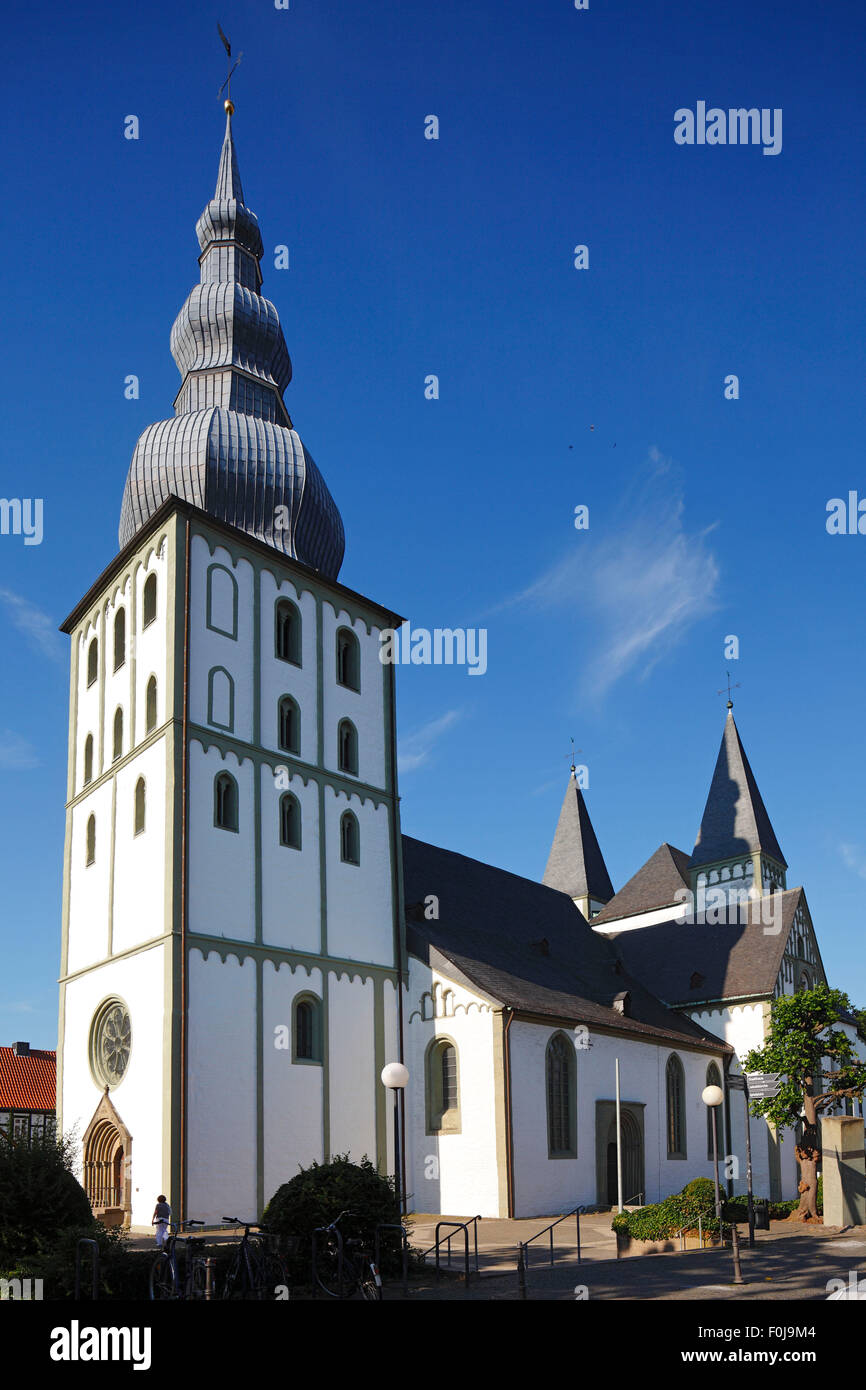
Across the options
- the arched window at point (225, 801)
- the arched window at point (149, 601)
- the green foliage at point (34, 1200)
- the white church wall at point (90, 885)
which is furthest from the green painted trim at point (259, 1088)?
the arched window at point (149, 601)

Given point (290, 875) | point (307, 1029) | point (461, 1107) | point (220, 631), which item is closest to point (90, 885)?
point (290, 875)

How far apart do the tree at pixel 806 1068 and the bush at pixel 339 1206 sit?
1591 cm


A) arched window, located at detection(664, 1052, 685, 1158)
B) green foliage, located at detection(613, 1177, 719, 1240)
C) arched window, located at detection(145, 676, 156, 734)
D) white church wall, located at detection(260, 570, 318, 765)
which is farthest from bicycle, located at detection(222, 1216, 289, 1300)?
arched window, located at detection(664, 1052, 685, 1158)

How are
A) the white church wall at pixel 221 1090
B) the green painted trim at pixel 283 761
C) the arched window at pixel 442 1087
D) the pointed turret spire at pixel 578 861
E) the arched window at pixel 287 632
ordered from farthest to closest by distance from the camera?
the pointed turret spire at pixel 578 861
the arched window at pixel 287 632
the arched window at pixel 442 1087
the green painted trim at pixel 283 761
the white church wall at pixel 221 1090

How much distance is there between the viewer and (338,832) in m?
31.7

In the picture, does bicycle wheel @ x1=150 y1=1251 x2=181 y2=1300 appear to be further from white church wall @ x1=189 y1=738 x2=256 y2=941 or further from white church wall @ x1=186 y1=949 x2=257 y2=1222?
white church wall @ x1=189 y1=738 x2=256 y2=941

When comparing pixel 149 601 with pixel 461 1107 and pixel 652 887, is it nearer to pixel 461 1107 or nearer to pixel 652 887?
pixel 461 1107

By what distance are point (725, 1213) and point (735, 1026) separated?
14208mm

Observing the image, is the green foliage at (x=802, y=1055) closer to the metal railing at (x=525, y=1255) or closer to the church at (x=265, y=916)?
the church at (x=265, y=916)

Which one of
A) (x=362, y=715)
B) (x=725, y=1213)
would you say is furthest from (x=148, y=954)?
(x=725, y=1213)

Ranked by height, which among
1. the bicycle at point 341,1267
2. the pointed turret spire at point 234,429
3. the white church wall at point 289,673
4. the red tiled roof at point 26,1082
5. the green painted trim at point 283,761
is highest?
the pointed turret spire at point 234,429

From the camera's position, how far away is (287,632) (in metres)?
32.2

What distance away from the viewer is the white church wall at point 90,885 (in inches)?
1168

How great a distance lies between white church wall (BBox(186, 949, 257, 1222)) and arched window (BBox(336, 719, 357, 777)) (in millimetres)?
7227
